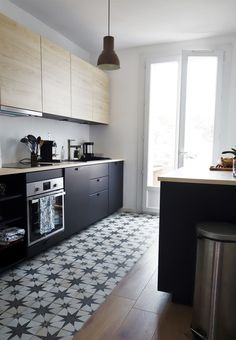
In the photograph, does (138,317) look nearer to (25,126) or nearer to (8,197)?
(8,197)

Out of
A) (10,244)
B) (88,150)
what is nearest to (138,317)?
(10,244)

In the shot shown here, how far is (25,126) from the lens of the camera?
3.12 m

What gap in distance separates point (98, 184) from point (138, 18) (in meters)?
2.17

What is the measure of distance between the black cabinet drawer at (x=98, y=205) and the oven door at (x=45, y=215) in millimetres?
673

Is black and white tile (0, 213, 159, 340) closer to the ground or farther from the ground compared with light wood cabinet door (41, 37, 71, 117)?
closer to the ground

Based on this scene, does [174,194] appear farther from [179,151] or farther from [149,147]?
[149,147]

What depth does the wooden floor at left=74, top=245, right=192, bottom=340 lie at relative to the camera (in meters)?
1.56

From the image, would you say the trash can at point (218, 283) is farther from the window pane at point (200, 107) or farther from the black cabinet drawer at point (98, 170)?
the window pane at point (200, 107)

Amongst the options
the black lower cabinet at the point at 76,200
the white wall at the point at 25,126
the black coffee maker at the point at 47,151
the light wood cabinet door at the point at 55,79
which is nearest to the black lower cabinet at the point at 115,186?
the black lower cabinet at the point at 76,200

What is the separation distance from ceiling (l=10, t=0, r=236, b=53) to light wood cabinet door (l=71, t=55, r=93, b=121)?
456mm

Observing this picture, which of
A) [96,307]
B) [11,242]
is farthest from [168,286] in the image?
[11,242]

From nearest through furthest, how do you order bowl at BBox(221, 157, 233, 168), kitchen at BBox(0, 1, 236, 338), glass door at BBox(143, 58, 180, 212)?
bowl at BBox(221, 157, 233, 168) → kitchen at BBox(0, 1, 236, 338) → glass door at BBox(143, 58, 180, 212)

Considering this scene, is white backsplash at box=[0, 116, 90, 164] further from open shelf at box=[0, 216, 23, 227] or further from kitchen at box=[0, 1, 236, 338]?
open shelf at box=[0, 216, 23, 227]

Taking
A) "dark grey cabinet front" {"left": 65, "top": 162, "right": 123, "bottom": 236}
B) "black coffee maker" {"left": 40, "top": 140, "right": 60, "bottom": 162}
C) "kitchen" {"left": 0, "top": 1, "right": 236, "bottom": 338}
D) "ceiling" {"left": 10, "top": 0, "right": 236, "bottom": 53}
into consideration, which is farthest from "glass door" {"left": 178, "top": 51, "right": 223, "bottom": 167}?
"black coffee maker" {"left": 40, "top": 140, "right": 60, "bottom": 162}
